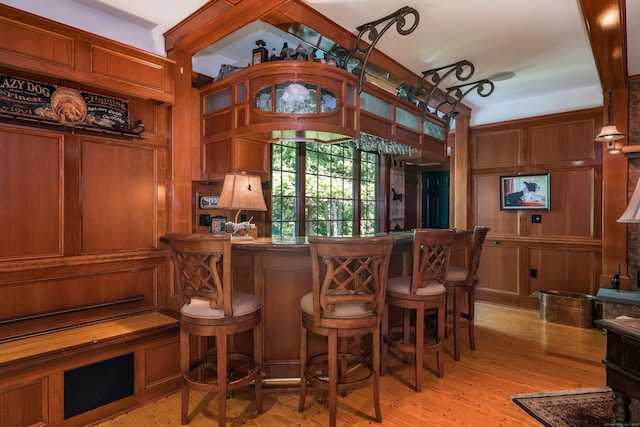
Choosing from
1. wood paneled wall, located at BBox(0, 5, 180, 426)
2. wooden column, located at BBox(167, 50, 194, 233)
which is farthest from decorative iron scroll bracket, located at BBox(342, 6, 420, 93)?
wood paneled wall, located at BBox(0, 5, 180, 426)

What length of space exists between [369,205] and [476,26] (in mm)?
3129

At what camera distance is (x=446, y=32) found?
3.07 m

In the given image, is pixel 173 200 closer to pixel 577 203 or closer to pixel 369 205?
pixel 369 205

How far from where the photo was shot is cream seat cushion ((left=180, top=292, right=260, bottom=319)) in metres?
2.12

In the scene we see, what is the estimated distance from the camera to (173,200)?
3.05 meters

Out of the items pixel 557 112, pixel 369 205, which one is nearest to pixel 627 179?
pixel 557 112

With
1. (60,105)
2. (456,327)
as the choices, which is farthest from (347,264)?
(60,105)

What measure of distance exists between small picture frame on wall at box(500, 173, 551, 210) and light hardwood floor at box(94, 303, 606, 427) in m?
1.83

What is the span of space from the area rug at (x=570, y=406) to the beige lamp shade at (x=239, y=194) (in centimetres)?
235

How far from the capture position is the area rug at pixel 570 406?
225 cm

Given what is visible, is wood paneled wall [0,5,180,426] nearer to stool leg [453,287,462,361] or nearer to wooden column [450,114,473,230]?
stool leg [453,287,462,361]

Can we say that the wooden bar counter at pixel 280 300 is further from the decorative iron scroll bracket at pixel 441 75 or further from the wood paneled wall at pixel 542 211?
the wood paneled wall at pixel 542 211

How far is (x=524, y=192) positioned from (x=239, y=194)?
3984 millimetres

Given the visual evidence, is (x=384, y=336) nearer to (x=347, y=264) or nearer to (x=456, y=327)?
(x=456, y=327)
